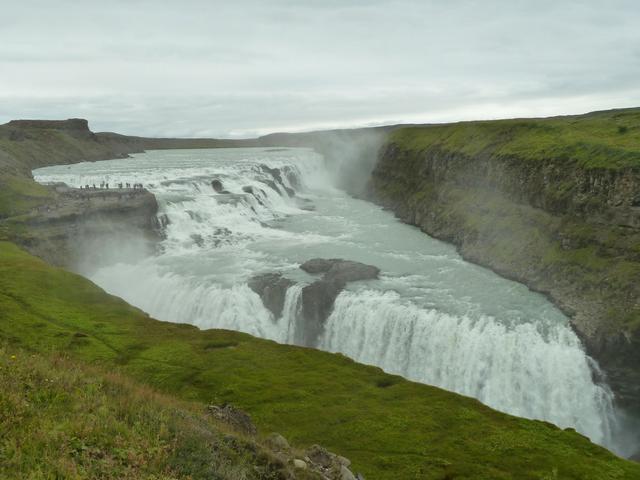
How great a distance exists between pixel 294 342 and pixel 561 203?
→ 1034 inches

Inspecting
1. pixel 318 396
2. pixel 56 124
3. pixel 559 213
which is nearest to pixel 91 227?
pixel 318 396

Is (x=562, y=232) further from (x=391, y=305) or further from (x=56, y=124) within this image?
(x=56, y=124)

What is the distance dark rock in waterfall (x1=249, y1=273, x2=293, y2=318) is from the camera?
39500 mm

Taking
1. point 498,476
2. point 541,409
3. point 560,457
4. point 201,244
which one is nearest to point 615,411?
point 541,409

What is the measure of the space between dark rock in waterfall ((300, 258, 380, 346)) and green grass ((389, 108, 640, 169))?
70.0 ft

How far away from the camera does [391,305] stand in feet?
118

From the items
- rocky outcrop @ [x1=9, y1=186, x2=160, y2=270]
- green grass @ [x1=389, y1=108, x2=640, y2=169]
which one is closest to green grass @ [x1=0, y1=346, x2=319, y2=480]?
rocky outcrop @ [x1=9, y1=186, x2=160, y2=270]

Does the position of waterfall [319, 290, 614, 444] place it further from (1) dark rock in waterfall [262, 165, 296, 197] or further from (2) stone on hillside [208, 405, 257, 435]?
(1) dark rock in waterfall [262, 165, 296, 197]

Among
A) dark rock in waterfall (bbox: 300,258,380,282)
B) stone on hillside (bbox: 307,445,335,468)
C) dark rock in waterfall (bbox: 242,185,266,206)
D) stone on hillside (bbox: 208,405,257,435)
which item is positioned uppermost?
dark rock in waterfall (bbox: 242,185,266,206)

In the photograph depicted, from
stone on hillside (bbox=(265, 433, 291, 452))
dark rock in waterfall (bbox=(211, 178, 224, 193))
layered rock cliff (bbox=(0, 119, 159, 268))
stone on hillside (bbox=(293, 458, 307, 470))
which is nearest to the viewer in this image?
stone on hillside (bbox=(293, 458, 307, 470))

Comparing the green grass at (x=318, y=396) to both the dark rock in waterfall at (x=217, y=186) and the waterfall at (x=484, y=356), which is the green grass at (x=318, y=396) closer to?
the waterfall at (x=484, y=356)

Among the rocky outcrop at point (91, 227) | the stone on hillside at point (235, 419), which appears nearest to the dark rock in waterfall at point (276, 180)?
the rocky outcrop at point (91, 227)

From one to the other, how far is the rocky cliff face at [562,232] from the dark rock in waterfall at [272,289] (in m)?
19.0

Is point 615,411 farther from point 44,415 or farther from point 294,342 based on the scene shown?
point 44,415
